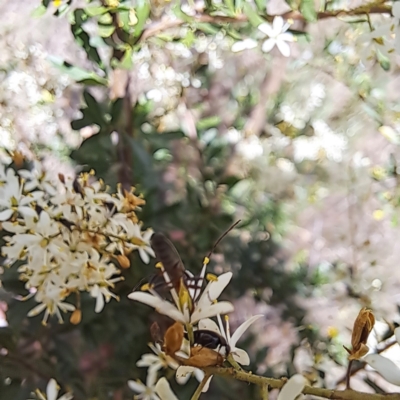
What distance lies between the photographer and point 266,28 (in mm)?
572

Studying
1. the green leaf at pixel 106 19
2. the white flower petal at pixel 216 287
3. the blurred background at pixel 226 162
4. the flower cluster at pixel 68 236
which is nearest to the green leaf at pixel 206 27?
the blurred background at pixel 226 162

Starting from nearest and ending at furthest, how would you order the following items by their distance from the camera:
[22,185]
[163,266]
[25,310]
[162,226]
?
[163,266]
[22,185]
[25,310]
[162,226]

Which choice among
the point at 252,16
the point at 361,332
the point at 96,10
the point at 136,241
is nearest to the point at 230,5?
the point at 252,16

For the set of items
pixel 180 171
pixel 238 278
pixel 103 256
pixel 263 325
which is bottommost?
pixel 263 325

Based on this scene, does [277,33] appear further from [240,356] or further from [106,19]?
[240,356]

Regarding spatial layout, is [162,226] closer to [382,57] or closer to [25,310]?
[25,310]

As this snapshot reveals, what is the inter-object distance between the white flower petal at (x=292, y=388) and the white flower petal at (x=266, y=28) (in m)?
0.42

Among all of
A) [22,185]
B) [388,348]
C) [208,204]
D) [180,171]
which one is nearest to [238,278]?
[208,204]

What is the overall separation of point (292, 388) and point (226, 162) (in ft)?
2.30

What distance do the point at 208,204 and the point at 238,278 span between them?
142mm

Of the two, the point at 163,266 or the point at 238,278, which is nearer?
the point at 163,266

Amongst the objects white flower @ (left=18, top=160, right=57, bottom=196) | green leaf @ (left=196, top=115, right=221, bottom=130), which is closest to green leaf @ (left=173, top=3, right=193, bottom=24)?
white flower @ (left=18, top=160, right=57, bottom=196)

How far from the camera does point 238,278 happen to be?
850mm

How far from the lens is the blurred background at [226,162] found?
2.05ft
